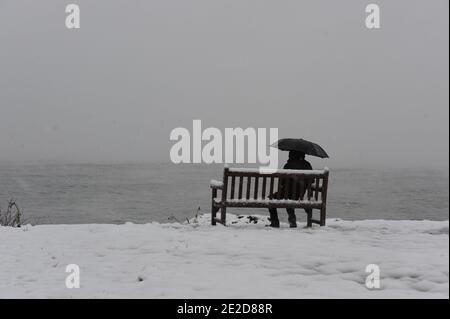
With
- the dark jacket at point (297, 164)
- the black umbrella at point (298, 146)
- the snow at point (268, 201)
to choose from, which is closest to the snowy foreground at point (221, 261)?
the snow at point (268, 201)

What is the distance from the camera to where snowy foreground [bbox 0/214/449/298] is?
5484 mm

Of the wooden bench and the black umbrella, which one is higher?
the black umbrella

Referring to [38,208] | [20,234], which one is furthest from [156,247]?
[38,208]

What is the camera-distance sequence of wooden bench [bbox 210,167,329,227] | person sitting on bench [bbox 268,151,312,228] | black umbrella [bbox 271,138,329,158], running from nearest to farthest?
wooden bench [bbox 210,167,329,227]
person sitting on bench [bbox 268,151,312,228]
black umbrella [bbox 271,138,329,158]

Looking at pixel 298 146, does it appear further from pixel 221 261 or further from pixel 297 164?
pixel 221 261

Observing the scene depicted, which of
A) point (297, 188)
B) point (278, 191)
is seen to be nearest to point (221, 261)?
point (278, 191)

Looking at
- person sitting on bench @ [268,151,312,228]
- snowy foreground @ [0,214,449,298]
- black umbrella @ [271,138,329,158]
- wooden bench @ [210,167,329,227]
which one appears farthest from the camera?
black umbrella @ [271,138,329,158]

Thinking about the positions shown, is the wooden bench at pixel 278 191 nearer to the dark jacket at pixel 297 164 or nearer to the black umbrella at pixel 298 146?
the dark jacket at pixel 297 164

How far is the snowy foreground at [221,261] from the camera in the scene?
5484mm

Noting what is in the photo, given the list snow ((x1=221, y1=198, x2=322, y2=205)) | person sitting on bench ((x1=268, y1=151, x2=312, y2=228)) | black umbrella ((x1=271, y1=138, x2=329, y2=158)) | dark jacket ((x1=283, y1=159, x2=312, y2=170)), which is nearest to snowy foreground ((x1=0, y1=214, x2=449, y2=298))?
snow ((x1=221, y1=198, x2=322, y2=205))

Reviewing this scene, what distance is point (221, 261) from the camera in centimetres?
666

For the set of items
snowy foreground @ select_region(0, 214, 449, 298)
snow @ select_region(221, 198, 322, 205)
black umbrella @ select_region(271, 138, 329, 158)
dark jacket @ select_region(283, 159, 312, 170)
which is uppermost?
black umbrella @ select_region(271, 138, 329, 158)

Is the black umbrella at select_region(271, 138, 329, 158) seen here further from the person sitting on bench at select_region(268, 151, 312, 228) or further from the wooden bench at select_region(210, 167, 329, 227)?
the wooden bench at select_region(210, 167, 329, 227)
